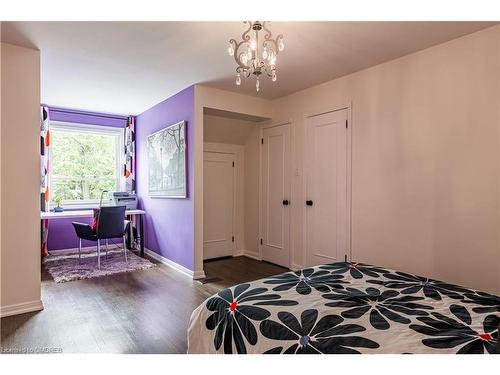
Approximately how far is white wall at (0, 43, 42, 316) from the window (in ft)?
8.01

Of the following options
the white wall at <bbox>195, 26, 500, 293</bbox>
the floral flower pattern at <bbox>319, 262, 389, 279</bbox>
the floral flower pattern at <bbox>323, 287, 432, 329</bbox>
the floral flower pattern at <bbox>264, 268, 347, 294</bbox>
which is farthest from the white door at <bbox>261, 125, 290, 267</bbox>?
the floral flower pattern at <bbox>323, 287, 432, 329</bbox>

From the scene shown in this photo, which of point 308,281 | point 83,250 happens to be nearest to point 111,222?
point 83,250

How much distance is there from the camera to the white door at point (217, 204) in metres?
4.77

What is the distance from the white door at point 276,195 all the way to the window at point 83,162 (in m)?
2.87

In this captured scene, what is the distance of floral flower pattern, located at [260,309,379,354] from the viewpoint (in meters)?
1.21

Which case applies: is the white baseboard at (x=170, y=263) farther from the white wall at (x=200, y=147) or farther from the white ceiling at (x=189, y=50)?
the white ceiling at (x=189, y=50)

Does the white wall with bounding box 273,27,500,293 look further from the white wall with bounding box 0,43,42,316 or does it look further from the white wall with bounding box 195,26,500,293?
the white wall with bounding box 0,43,42,316

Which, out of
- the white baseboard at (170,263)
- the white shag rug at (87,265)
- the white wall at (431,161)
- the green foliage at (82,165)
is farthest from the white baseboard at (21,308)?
the white wall at (431,161)

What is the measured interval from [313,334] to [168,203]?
11.5 feet

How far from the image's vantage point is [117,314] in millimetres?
2701

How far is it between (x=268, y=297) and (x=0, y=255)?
243 centimetres

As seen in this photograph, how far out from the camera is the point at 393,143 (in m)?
2.98

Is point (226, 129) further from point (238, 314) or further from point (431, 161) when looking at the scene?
point (238, 314)
